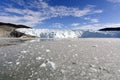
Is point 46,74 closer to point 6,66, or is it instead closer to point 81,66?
point 81,66

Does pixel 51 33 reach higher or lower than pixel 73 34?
higher

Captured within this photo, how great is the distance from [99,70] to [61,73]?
0.78 metres

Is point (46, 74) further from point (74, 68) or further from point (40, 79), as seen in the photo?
point (74, 68)

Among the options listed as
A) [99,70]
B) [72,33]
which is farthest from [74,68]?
[72,33]

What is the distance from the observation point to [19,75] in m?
3.12

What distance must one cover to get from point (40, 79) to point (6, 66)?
1.29 metres

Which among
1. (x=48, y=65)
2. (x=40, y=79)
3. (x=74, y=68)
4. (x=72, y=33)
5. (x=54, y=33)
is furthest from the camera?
(x=72, y=33)

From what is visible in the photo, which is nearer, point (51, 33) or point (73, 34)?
point (51, 33)

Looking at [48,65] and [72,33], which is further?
[72,33]

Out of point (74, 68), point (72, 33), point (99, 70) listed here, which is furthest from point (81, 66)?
point (72, 33)

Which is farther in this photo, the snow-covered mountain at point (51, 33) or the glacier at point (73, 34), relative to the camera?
the snow-covered mountain at point (51, 33)

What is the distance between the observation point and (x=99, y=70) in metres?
3.30

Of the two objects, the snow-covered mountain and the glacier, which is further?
the snow-covered mountain

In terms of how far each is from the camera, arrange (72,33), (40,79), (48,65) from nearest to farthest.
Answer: (40,79) < (48,65) < (72,33)
